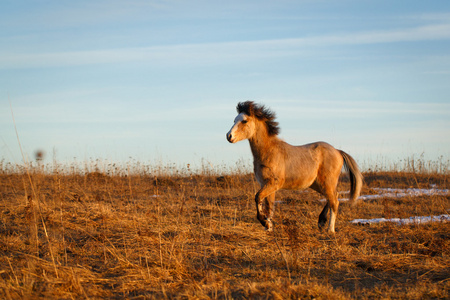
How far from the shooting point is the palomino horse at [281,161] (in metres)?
7.55

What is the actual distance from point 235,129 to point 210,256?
111 inches

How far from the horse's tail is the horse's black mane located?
5.25ft

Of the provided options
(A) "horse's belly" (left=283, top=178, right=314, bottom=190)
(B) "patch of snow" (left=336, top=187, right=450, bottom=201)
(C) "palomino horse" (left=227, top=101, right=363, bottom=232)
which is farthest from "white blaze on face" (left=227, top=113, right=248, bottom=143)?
(B) "patch of snow" (left=336, top=187, right=450, bottom=201)

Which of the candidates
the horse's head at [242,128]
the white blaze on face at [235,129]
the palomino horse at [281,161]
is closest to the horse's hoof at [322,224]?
the palomino horse at [281,161]

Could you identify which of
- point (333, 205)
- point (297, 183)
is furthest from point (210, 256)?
point (333, 205)

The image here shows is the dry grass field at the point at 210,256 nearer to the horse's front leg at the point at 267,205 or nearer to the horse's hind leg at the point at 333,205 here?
the horse's front leg at the point at 267,205

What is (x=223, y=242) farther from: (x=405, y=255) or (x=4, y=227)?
(x=4, y=227)

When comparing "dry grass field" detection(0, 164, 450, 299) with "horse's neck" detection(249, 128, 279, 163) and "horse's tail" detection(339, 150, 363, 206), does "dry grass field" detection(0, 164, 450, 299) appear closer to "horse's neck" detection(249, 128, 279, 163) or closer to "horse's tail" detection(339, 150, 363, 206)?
"horse's tail" detection(339, 150, 363, 206)

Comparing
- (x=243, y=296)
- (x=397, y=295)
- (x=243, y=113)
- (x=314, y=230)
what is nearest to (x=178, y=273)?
(x=243, y=296)

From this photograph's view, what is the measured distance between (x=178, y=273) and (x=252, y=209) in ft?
16.8

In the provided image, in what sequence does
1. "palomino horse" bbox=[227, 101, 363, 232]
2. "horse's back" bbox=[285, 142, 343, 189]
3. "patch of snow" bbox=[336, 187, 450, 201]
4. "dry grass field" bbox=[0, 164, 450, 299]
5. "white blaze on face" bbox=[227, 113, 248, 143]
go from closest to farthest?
"dry grass field" bbox=[0, 164, 450, 299] → "white blaze on face" bbox=[227, 113, 248, 143] → "palomino horse" bbox=[227, 101, 363, 232] → "horse's back" bbox=[285, 142, 343, 189] → "patch of snow" bbox=[336, 187, 450, 201]

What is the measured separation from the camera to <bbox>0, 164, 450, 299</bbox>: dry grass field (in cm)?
Answer: 393

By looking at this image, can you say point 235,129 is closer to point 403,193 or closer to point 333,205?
point 333,205

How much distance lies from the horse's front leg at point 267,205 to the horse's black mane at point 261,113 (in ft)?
3.99
